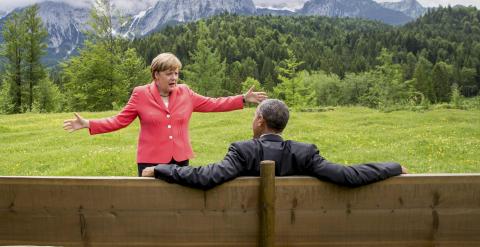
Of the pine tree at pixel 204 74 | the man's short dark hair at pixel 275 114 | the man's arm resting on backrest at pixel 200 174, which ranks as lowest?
the man's arm resting on backrest at pixel 200 174

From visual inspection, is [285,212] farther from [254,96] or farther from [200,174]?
[254,96]

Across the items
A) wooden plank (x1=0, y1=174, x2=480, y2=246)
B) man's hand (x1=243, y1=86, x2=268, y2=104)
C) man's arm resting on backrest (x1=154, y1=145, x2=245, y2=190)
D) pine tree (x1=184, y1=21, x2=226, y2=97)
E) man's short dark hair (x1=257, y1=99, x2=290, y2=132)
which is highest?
pine tree (x1=184, y1=21, x2=226, y2=97)

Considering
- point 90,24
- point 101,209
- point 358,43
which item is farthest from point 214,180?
point 358,43

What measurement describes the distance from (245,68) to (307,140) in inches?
4920

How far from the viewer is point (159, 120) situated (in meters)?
5.62

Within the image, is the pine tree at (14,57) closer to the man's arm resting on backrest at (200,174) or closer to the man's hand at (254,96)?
the man's hand at (254,96)

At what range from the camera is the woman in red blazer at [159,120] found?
5531 millimetres

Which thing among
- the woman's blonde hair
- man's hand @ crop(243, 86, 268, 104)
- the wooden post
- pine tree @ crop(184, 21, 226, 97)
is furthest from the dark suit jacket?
pine tree @ crop(184, 21, 226, 97)

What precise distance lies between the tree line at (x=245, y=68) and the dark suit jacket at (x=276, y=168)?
30770 millimetres

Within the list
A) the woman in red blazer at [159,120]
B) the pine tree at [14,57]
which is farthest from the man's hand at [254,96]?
the pine tree at [14,57]

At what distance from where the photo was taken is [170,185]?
3602 millimetres

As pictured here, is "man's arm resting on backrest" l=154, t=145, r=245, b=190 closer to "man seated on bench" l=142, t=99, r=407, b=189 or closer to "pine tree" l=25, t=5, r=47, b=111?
"man seated on bench" l=142, t=99, r=407, b=189

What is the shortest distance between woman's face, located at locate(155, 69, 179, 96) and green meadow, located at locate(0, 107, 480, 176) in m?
8.72

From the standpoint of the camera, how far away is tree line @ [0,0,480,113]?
5191 centimetres
